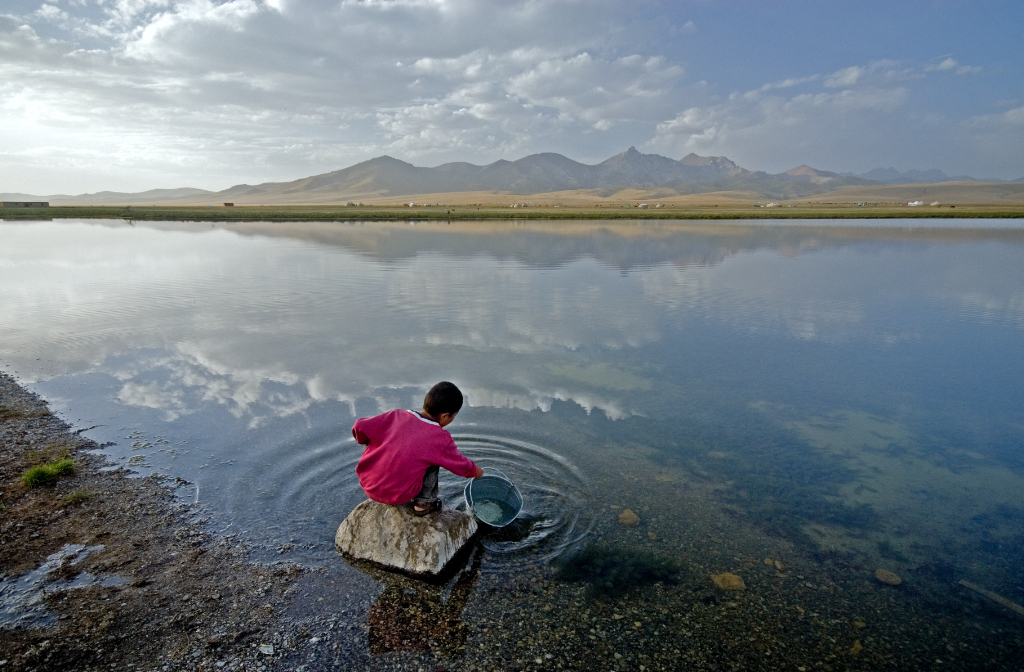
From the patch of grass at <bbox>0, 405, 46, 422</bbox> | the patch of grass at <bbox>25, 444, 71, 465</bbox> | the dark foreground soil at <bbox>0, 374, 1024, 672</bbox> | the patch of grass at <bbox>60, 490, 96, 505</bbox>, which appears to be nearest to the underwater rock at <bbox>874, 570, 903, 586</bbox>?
the dark foreground soil at <bbox>0, 374, 1024, 672</bbox>

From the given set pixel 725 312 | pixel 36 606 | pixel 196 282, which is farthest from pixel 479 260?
pixel 36 606

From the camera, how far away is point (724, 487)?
265 inches

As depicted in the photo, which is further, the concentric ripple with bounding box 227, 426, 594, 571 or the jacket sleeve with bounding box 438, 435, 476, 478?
the concentric ripple with bounding box 227, 426, 594, 571

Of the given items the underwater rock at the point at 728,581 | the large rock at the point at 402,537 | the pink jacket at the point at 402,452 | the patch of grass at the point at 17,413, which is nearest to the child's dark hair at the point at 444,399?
the pink jacket at the point at 402,452

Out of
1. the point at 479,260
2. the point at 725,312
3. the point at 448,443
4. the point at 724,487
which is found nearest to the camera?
the point at 448,443

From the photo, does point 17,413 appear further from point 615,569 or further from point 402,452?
point 615,569

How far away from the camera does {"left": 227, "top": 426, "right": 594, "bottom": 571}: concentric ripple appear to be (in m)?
5.54

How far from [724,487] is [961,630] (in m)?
2.48

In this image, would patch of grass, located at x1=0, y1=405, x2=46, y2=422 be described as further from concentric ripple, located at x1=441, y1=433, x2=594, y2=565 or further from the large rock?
concentric ripple, located at x1=441, y1=433, x2=594, y2=565

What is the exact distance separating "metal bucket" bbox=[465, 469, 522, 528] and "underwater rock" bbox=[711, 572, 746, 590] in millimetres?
1913

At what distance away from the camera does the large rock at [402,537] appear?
509 centimetres

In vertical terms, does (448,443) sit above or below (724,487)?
above

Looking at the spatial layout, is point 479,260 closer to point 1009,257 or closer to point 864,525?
point 864,525

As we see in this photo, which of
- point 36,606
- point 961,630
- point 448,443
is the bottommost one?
point 961,630
